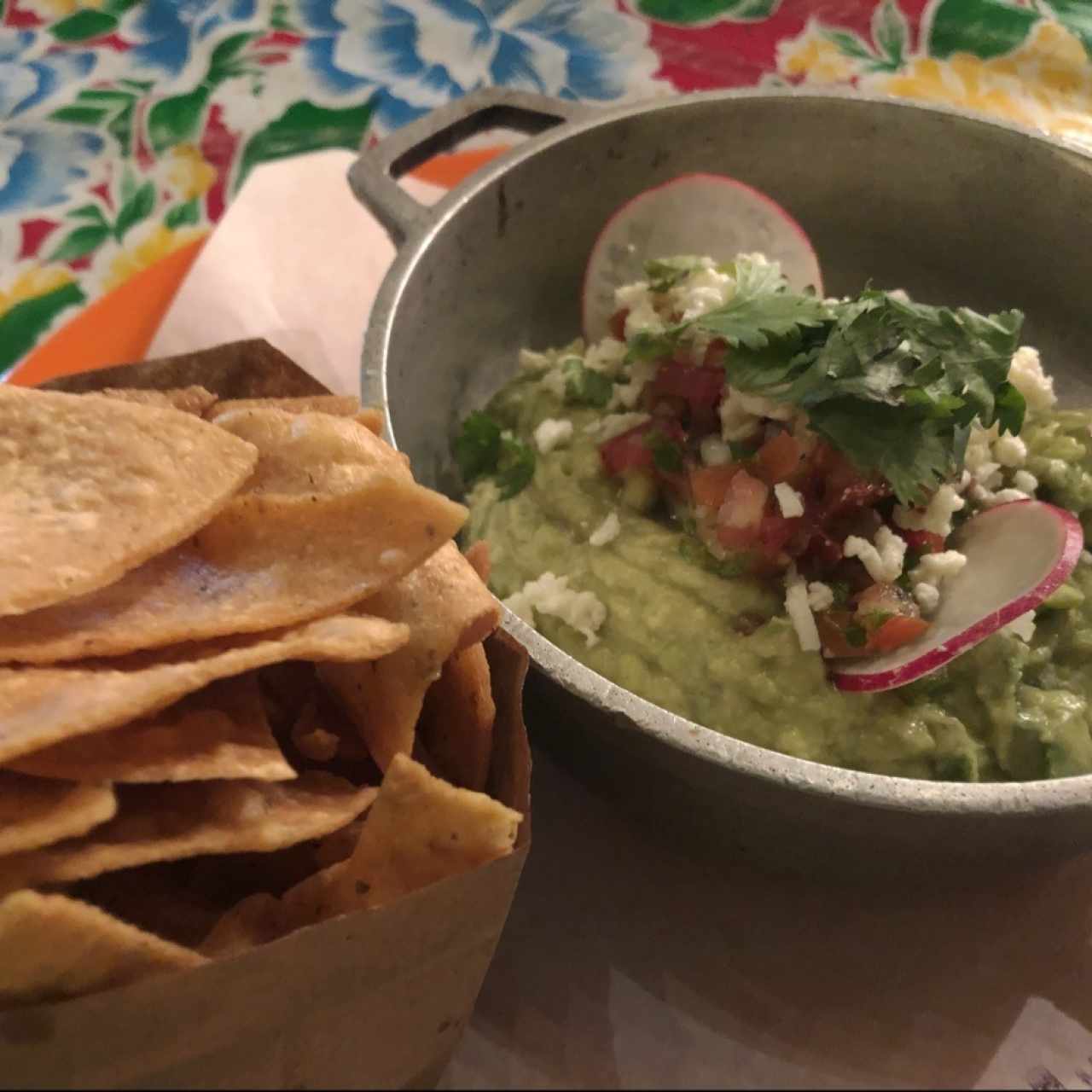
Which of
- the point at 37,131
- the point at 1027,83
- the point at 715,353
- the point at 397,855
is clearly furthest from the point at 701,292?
the point at 37,131

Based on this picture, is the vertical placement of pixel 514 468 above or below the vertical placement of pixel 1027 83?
below

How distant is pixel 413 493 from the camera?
2.70ft

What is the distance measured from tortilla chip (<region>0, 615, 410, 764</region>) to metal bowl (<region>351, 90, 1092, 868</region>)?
41 cm

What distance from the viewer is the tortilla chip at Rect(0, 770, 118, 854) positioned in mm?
679

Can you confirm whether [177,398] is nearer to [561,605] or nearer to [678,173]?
[561,605]

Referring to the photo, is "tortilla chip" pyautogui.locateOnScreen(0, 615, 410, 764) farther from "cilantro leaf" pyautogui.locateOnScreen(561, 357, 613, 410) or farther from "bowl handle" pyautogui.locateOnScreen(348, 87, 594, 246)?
"bowl handle" pyautogui.locateOnScreen(348, 87, 594, 246)

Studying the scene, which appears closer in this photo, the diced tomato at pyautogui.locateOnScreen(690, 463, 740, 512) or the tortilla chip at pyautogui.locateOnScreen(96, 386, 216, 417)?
the tortilla chip at pyautogui.locateOnScreen(96, 386, 216, 417)

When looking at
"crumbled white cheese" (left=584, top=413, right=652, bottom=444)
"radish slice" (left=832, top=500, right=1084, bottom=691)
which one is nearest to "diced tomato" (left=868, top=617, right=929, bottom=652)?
"radish slice" (left=832, top=500, right=1084, bottom=691)

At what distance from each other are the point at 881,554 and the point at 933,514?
8 cm

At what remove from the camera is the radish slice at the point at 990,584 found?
38.6 inches

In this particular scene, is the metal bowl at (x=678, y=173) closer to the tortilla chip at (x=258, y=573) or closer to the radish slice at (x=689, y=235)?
the radish slice at (x=689, y=235)

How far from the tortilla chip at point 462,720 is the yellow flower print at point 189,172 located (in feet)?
4.64

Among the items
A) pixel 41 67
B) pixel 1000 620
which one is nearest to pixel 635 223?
pixel 1000 620

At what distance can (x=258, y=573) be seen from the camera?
849 millimetres
